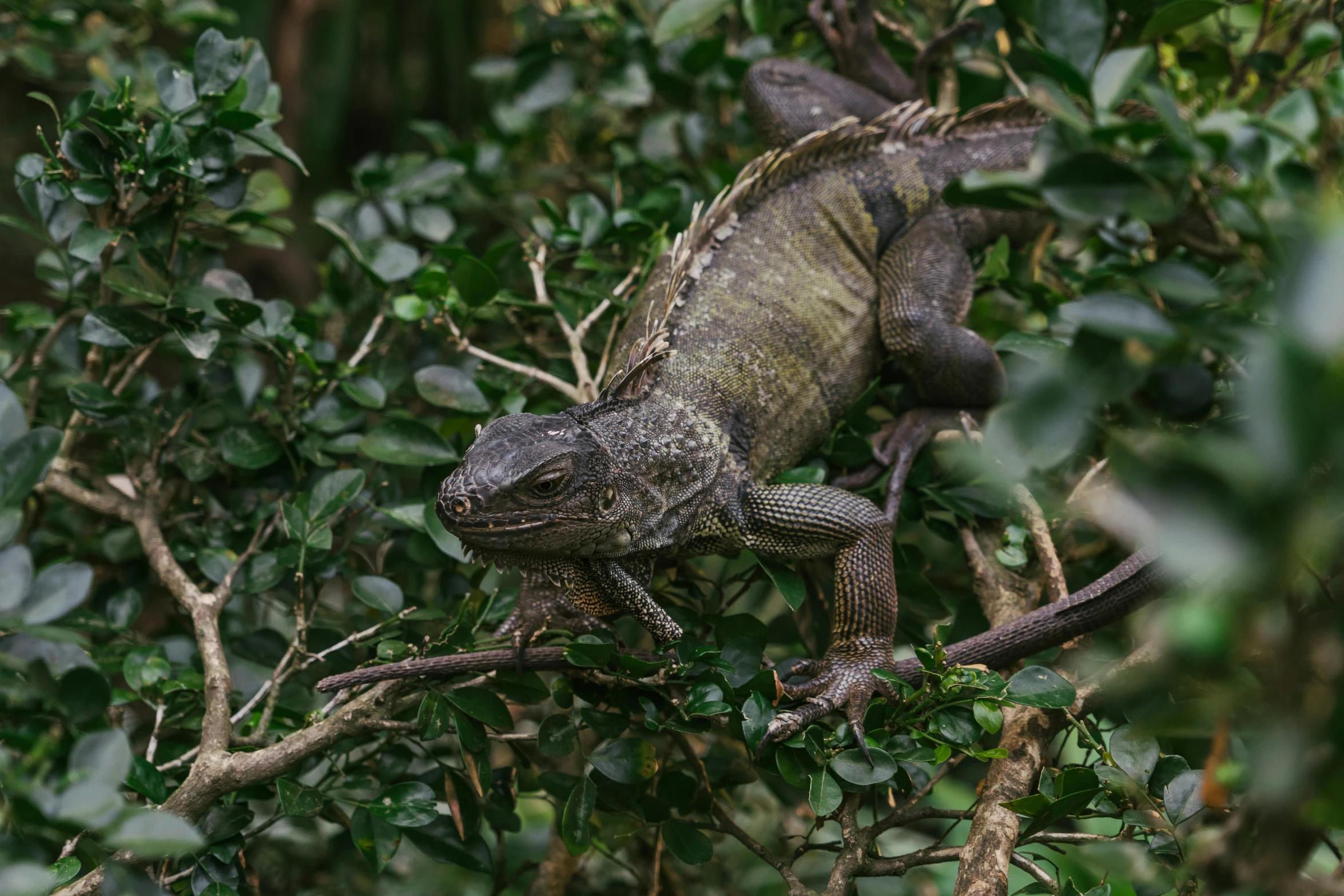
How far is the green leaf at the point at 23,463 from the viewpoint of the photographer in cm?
127

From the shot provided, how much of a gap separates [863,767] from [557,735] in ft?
2.15

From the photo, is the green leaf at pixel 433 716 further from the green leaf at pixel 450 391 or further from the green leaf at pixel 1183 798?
the green leaf at pixel 1183 798

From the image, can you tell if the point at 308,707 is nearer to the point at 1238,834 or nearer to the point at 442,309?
the point at 442,309

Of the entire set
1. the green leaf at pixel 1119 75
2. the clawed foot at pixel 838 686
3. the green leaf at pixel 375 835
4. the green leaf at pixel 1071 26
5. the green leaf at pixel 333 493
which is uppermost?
the green leaf at pixel 1071 26

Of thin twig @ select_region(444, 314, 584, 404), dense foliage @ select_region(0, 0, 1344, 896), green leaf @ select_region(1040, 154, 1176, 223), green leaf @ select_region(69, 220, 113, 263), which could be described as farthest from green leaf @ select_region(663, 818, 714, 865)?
green leaf @ select_region(69, 220, 113, 263)

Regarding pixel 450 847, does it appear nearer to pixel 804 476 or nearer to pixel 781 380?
pixel 804 476

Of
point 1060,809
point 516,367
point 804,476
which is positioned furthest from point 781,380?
point 1060,809

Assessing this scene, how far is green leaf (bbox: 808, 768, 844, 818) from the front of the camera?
193cm

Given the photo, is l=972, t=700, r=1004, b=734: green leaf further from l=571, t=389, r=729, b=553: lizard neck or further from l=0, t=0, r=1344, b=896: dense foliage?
l=571, t=389, r=729, b=553: lizard neck

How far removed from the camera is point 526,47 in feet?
11.8

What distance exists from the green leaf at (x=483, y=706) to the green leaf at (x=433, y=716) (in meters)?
0.02

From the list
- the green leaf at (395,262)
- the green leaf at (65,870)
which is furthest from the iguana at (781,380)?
the green leaf at (65,870)

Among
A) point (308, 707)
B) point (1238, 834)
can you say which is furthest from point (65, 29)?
point (1238, 834)

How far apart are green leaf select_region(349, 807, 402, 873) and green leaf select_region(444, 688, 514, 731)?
0.29 meters
